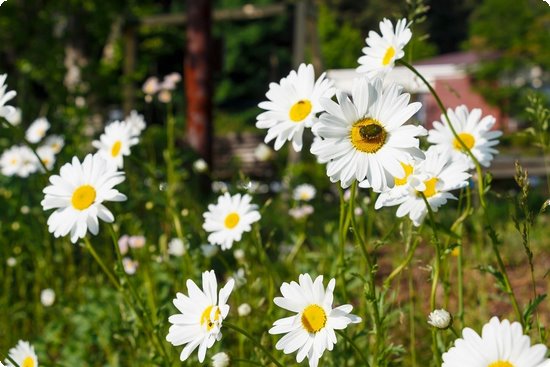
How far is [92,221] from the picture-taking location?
1.50 meters

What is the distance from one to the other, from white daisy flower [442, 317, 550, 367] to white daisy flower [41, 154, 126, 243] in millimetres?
817

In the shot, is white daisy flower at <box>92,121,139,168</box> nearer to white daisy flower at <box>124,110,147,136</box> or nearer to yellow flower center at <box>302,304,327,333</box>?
white daisy flower at <box>124,110,147,136</box>

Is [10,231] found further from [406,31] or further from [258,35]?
[258,35]

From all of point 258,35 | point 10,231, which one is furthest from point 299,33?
point 258,35

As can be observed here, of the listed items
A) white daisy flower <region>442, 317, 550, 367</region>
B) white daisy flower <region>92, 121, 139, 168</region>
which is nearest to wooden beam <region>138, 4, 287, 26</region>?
white daisy flower <region>92, 121, 139, 168</region>

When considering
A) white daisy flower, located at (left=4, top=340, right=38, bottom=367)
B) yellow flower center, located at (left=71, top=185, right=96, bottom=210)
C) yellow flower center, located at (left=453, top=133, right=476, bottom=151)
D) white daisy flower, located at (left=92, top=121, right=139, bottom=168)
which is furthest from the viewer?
white daisy flower, located at (left=92, top=121, right=139, bottom=168)

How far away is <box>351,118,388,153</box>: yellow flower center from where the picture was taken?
1.24 m

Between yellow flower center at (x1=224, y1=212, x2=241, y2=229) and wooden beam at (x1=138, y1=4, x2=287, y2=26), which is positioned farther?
wooden beam at (x1=138, y1=4, x2=287, y2=26)

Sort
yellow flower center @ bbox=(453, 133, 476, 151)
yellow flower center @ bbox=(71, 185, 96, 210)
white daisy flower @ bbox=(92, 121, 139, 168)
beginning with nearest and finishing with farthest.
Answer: yellow flower center @ bbox=(71, 185, 96, 210) < yellow flower center @ bbox=(453, 133, 476, 151) < white daisy flower @ bbox=(92, 121, 139, 168)

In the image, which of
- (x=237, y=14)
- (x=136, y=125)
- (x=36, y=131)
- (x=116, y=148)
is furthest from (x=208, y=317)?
(x=237, y=14)

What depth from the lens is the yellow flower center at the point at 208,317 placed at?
1.19m

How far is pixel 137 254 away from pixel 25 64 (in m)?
4.81

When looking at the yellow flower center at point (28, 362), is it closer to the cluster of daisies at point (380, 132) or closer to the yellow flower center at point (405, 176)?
the cluster of daisies at point (380, 132)

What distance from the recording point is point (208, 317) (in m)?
1.24
